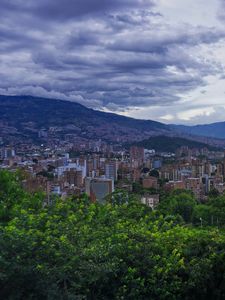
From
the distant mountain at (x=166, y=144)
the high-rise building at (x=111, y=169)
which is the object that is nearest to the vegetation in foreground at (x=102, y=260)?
the high-rise building at (x=111, y=169)

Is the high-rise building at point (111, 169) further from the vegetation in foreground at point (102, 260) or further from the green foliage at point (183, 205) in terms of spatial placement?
the vegetation in foreground at point (102, 260)

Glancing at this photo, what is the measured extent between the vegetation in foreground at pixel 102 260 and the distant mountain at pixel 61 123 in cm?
9734

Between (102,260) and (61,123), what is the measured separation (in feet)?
394

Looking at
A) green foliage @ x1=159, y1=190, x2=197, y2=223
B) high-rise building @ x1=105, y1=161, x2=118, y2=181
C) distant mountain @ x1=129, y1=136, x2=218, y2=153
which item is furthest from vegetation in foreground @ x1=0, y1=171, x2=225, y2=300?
distant mountain @ x1=129, y1=136, x2=218, y2=153

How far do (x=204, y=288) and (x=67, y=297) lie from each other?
6.68 ft

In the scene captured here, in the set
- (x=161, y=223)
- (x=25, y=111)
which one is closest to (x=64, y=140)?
(x=25, y=111)

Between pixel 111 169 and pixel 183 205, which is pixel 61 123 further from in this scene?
pixel 183 205

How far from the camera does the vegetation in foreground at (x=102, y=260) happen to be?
4.32 meters

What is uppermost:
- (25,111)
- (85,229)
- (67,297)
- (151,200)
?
(25,111)

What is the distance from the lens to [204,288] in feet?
18.1

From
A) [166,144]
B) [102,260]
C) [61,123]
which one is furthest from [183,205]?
[61,123]

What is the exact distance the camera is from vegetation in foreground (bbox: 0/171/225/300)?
432cm

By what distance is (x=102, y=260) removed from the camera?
16.1 feet

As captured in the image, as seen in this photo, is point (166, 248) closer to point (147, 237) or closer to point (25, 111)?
point (147, 237)
